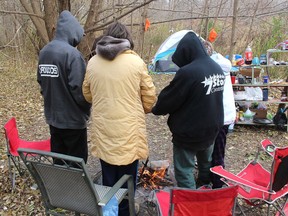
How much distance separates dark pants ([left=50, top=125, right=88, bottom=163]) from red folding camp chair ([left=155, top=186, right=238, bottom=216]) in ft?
3.52

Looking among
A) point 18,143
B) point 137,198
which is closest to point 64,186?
point 137,198

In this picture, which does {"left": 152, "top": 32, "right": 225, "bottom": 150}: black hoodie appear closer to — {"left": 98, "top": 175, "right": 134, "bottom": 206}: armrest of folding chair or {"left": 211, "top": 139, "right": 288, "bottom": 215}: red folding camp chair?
{"left": 211, "top": 139, "right": 288, "bottom": 215}: red folding camp chair

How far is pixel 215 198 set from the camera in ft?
6.12

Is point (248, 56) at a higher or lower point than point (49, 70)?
higher

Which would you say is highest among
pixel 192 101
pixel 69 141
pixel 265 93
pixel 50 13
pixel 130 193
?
pixel 50 13

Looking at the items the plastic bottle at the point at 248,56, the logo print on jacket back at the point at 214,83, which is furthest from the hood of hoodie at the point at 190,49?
the plastic bottle at the point at 248,56

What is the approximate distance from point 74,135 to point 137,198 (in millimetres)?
864

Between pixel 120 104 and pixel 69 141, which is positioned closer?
pixel 120 104

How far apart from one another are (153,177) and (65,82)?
1334 mm

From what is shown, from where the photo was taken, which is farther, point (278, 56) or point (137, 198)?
point (278, 56)

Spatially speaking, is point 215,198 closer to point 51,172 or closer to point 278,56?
point 51,172

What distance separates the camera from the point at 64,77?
2.41 metres

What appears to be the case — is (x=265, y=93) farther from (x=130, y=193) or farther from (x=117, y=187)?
(x=117, y=187)

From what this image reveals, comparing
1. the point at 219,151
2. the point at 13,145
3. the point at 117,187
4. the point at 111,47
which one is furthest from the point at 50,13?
the point at 117,187
